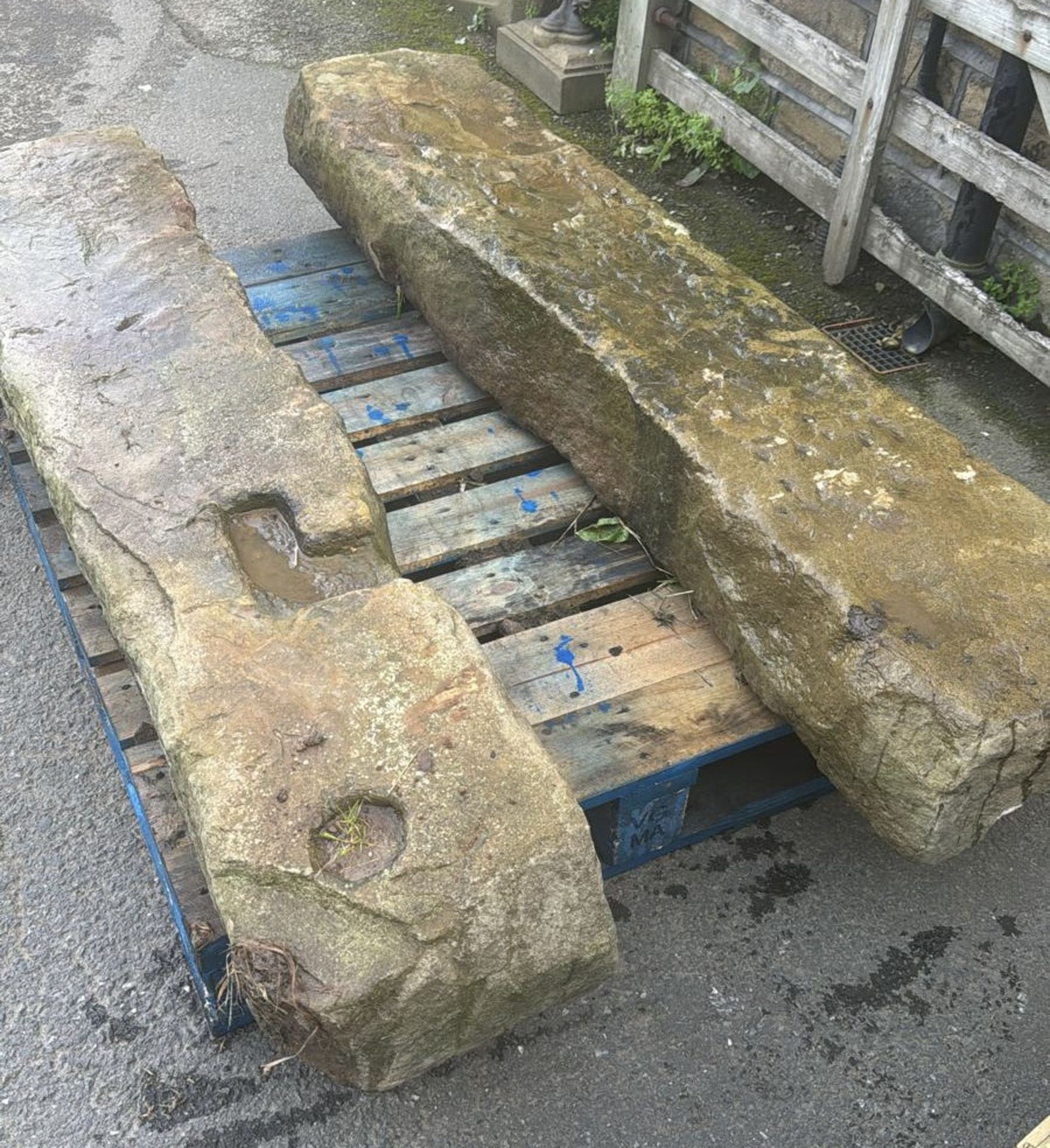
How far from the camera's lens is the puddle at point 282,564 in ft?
8.63

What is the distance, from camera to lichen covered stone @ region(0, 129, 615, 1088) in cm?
206

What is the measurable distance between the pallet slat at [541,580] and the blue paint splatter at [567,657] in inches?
6.2

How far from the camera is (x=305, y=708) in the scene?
7.48ft

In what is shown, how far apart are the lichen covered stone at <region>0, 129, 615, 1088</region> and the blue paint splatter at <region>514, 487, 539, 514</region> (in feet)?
2.01

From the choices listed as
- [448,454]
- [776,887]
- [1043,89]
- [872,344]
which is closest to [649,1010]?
[776,887]

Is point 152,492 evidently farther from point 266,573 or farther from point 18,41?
point 18,41

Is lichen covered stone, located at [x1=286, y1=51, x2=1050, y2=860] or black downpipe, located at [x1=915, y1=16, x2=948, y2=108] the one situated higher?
black downpipe, located at [x1=915, y1=16, x2=948, y2=108]

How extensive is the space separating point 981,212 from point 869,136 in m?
0.50

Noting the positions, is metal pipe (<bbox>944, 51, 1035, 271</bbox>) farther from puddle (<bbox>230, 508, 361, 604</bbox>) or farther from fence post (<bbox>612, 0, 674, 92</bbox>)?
puddle (<bbox>230, 508, 361, 604</bbox>)

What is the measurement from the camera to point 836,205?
15.2 ft

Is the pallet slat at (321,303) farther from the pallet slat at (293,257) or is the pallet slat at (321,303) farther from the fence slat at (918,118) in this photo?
the fence slat at (918,118)

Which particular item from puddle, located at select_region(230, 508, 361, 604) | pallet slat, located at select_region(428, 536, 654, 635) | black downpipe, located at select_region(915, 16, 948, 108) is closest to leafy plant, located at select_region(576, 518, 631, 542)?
pallet slat, located at select_region(428, 536, 654, 635)

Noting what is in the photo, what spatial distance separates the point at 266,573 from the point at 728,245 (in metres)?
3.13

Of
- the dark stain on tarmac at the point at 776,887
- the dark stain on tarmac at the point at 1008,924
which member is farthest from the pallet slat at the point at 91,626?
the dark stain on tarmac at the point at 1008,924
